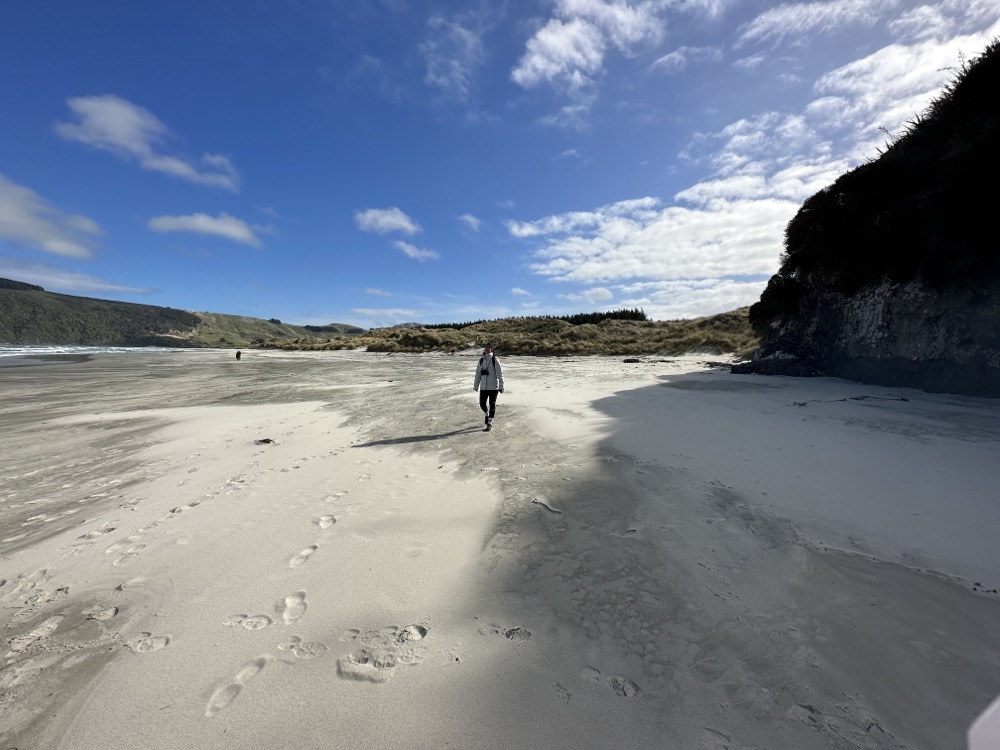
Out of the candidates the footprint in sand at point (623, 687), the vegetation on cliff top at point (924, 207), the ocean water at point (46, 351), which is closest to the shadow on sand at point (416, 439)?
the footprint in sand at point (623, 687)

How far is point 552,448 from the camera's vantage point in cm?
681

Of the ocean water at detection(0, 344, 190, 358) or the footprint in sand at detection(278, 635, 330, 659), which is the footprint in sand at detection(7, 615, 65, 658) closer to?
the footprint in sand at detection(278, 635, 330, 659)

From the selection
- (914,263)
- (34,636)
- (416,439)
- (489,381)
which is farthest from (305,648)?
(914,263)

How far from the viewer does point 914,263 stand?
1106 cm

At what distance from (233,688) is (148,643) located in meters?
0.92

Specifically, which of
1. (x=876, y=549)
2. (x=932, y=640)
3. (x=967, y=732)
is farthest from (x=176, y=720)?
(x=876, y=549)

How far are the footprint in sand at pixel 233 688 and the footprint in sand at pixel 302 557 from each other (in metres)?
1.10

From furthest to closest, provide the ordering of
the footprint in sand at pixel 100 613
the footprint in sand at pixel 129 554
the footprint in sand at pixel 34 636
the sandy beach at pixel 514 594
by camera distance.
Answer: the footprint in sand at pixel 129 554 < the footprint in sand at pixel 100 613 < the footprint in sand at pixel 34 636 < the sandy beach at pixel 514 594

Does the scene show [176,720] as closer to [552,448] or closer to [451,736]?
[451,736]

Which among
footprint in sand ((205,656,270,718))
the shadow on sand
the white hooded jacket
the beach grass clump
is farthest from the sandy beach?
the beach grass clump

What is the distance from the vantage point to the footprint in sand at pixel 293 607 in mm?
2871

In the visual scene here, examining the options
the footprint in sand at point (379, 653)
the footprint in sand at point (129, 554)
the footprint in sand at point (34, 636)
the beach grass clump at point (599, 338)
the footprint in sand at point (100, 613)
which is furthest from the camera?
the beach grass clump at point (599, 338)

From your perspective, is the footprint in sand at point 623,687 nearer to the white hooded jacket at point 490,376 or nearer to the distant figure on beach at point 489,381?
the distant figure on beach at point 489,381

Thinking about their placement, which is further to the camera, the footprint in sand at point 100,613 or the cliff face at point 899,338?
the cliff face at point 899,338
